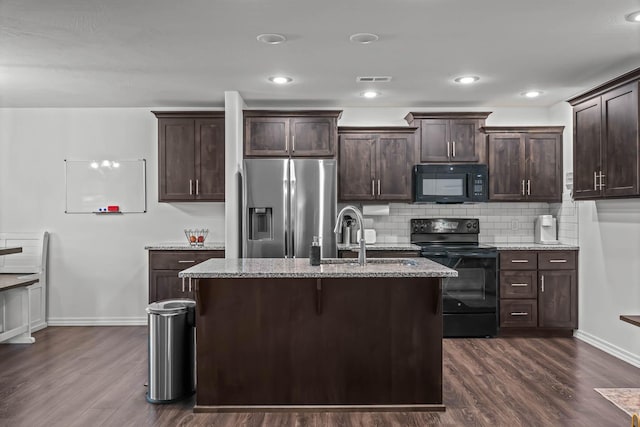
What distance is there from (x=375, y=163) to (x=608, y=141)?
7.49ft

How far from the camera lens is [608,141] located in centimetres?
423

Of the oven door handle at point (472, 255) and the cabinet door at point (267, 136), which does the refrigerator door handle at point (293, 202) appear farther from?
the oven door handle at point (472, 255)

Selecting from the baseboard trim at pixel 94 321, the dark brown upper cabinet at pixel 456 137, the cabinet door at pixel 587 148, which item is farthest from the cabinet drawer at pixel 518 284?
the baseboard trim at pixel 94 321

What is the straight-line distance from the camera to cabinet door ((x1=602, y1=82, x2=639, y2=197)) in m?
3.92

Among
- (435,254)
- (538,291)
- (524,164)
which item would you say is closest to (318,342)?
(435,254)

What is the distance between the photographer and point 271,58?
409 centimetres

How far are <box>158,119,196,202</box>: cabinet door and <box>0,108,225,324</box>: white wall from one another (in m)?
0.35

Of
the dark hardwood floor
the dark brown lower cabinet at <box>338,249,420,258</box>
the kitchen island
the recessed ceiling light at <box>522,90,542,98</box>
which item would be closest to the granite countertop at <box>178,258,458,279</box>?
the kitchen island

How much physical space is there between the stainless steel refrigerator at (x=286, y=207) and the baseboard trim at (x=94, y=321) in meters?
1.75

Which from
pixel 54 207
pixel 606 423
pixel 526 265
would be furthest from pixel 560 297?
pixel 54 207

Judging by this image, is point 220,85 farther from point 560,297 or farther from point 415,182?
point 560,297

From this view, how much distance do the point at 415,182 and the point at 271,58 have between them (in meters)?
2.31

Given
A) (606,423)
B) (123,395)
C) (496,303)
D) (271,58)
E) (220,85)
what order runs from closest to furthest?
(606,423) < (123,395) < (271,58) < (220,85) < (496,303)

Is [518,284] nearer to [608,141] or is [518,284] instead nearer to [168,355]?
[608,141]
